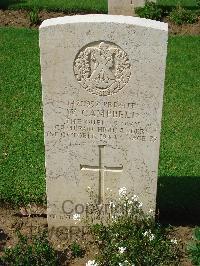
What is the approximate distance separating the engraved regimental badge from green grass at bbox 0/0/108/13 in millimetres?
7717

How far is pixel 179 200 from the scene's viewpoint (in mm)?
6332

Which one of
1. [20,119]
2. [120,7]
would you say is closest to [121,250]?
[20,119]

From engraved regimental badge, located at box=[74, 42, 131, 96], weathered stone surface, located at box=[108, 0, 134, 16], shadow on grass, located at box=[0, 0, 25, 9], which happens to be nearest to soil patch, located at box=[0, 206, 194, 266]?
engraved regimental badge, located at box=[74, 42, 131, 96]

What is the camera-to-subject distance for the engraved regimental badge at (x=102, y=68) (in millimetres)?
4816

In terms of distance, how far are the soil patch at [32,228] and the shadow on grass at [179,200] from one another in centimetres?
24

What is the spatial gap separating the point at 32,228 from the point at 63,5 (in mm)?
8052

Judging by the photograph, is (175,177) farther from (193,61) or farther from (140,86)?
(193,61)

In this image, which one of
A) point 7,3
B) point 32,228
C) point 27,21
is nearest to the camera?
point 32,228

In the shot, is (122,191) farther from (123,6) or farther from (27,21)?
(27,21)

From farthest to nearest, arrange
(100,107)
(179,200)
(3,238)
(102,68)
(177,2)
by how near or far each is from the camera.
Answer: (177,2) < (179,200) < (3,238) < (100,107) < (102,68)

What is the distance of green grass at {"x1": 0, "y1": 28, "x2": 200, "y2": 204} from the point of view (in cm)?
681

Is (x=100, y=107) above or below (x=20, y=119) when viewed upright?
above

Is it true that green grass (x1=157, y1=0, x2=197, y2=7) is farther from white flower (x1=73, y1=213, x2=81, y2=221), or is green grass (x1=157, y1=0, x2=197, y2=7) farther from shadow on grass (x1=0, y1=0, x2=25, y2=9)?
white flower (x1=73, y1=213, x2=81, y2=221)

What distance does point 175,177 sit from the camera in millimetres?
6754
